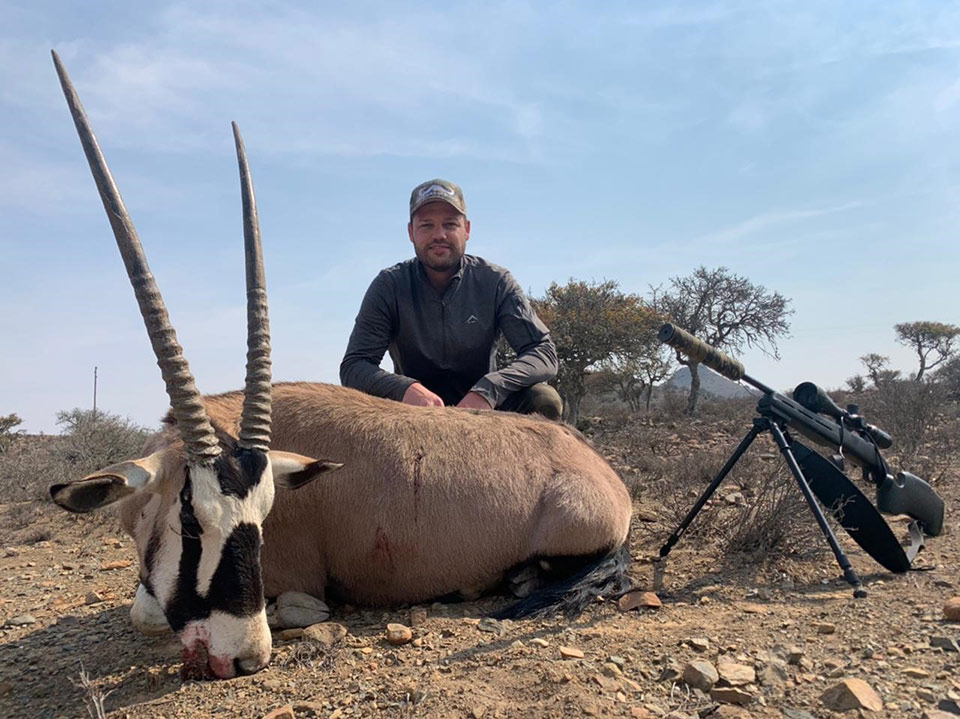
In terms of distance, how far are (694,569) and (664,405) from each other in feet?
56.6

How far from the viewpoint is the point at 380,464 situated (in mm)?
3680

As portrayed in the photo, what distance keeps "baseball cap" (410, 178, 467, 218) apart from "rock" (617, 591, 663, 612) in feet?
11.3

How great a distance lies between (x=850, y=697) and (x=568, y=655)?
3.27ft

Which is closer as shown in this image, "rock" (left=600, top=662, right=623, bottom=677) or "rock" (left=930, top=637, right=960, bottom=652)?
"rock" (left=600, top=662, right=623, bottom=677)


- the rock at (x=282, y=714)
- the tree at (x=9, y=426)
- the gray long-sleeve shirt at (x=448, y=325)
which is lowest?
the tree at (x=9, y=426)

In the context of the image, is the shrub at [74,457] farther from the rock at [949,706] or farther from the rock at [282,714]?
the rock at [949,706]

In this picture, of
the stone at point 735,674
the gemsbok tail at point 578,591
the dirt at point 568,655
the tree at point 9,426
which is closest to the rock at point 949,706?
the dirt at point 568,655

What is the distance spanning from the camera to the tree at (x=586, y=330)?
872 inches

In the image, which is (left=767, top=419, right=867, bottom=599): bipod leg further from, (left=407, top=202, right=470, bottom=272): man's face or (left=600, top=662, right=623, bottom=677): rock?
(left=407, top=202, right=470, bottom=272): man's face

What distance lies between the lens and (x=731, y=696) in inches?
94.4

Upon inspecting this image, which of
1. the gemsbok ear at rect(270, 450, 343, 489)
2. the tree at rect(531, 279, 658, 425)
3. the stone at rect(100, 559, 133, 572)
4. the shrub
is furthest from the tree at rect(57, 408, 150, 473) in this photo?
the tree at rect(531, 279, 658, 425)

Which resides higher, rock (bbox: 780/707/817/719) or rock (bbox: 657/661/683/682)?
rock (bbox: 780/707/817/719)

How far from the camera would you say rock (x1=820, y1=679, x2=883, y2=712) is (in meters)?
2.29

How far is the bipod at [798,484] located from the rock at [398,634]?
201 centimetres
